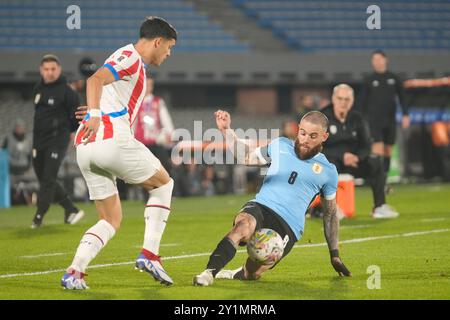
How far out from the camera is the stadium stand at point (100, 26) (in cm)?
2756

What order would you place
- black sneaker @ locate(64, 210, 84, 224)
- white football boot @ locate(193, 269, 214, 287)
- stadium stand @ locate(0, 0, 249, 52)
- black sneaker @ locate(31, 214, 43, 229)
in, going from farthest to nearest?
stadium stand @ locate(0, 0, 249, 52) < black sneaker @ locate(64, 210, 84, 224) < black sneaker @ locate(31, 214, 43, 229) < white football boot @ locate(193, 269, 214, 287)

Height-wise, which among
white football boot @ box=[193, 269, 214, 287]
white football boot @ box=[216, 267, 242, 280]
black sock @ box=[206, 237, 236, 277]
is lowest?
white football boot @ box=[216, 267, 242, 280]

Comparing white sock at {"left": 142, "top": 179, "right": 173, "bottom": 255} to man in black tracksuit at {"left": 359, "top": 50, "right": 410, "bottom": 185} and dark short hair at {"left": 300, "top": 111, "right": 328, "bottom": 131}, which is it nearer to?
dark short hair at {"left": 300, "top": 111, "right": 328, "bottom": 131}

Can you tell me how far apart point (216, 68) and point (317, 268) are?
19903 mm

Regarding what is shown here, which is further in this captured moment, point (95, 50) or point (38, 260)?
point (95, 50)

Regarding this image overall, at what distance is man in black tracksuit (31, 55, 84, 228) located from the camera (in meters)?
13.6

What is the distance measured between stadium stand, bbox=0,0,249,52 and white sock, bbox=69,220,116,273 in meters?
20.2

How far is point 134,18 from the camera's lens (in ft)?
95.1

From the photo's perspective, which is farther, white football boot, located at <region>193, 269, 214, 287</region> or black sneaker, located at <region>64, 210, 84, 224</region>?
black sneaker, located at <region>64, 210, 84, 224</region>

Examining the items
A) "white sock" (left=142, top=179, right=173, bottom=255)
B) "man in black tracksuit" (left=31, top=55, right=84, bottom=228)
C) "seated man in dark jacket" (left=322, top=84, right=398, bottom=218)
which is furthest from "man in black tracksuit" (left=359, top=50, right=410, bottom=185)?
"white sock" (left=142, top=179, right=173, bottom=255)

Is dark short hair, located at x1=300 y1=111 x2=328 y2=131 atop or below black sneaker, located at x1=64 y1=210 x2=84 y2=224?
atop

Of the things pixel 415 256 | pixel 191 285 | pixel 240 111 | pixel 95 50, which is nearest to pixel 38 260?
pixel 191 285

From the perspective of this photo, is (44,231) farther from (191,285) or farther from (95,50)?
(95,50)

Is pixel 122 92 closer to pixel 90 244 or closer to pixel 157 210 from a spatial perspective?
pixel 157 210
